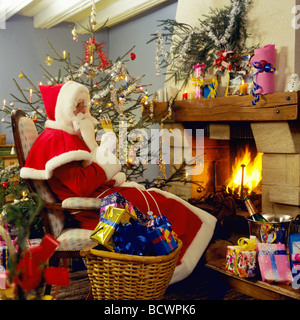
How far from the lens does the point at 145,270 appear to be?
4.58 feet

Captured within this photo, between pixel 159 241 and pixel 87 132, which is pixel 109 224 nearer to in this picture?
pixel 159 241

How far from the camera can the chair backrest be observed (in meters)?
1.93

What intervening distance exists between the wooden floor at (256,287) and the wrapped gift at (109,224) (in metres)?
0.48

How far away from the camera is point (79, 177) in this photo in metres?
1.92

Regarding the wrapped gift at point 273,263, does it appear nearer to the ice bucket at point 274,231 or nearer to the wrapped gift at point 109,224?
the ice bucket at point 274,231

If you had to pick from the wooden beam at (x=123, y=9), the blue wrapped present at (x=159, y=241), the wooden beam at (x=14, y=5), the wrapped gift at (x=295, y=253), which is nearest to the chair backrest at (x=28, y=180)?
the blue wrapped present at (x=159, y=241)

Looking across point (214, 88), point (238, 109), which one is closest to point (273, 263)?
point (238, 109)

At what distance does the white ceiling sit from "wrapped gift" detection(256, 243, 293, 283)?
353 centimetres

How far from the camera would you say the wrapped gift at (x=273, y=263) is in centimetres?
144

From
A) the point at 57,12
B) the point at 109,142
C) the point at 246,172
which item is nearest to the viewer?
the point at 109,142

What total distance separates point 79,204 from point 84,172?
0.19m

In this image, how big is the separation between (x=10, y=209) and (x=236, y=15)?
2562mm
